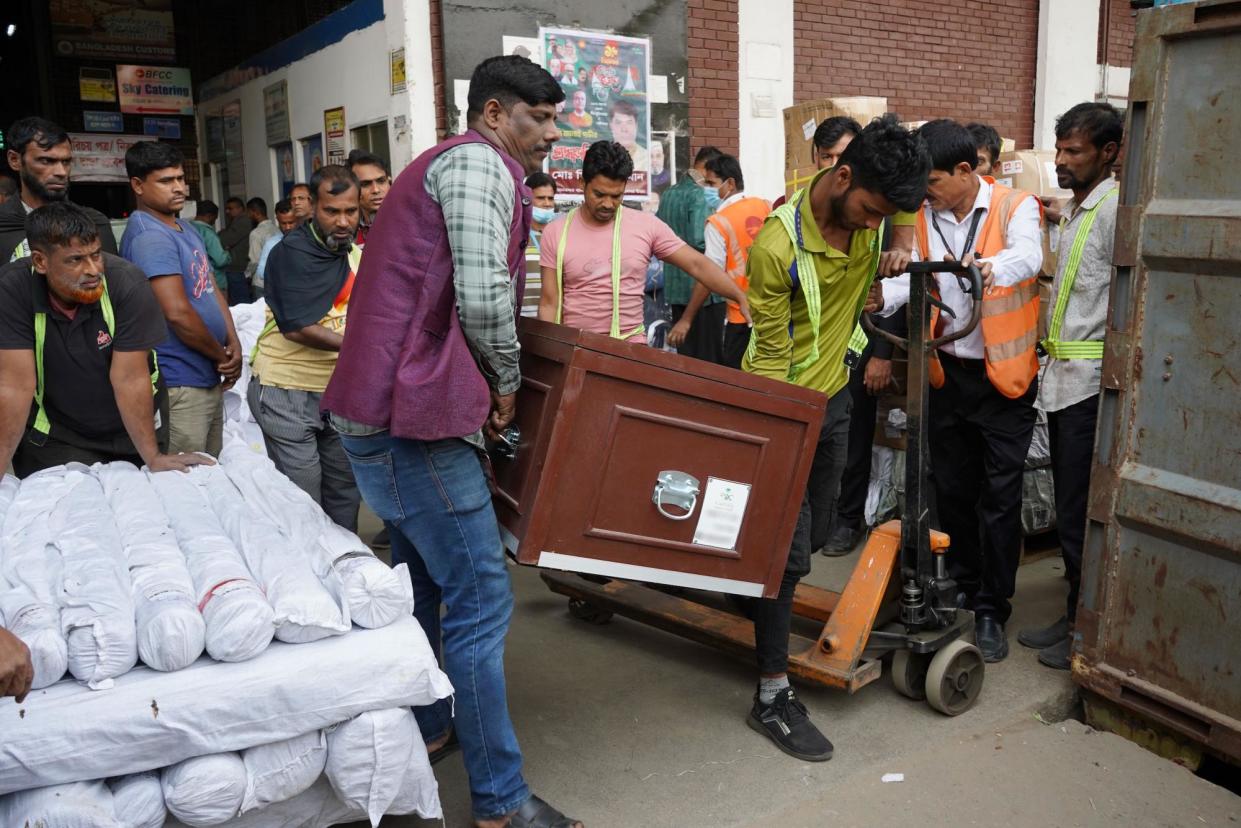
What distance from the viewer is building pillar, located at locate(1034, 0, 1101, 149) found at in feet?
36.1

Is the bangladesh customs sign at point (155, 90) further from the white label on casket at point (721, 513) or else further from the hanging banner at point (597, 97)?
the white label on casket at point (721, 513)

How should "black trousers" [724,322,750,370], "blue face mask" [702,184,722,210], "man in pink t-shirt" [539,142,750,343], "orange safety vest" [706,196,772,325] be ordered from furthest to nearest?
"blue face mask" [702,184,722,210], "orange safety vest" [706,196,772,325], "black trousers" [724,322,750,370], "man in pink t-shirt" [539,142,750,343]

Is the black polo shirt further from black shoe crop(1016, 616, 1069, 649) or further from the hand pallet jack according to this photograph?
black shoe crop(1016, 616, 1069, 649)

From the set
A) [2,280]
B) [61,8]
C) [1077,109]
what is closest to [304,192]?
[2,280]

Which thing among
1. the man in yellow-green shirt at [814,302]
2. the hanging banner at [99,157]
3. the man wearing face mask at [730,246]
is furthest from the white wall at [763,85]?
the hanging banner at [99,157]

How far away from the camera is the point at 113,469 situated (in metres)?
3.33

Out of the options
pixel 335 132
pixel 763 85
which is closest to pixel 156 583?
pixel 335 132

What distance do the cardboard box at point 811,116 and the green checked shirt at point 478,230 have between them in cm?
539

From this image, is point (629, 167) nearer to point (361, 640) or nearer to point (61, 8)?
point (361, 640)

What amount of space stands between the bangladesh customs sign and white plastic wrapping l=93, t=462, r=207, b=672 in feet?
38.2

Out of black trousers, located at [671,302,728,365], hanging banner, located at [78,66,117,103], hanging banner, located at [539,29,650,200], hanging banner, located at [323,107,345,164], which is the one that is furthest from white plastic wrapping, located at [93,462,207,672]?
hanging banner, located at [78,66,117,103]

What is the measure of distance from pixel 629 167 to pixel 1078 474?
8.02 feet

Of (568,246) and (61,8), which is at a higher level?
(61,8)

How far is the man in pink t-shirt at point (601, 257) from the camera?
15.9ft
